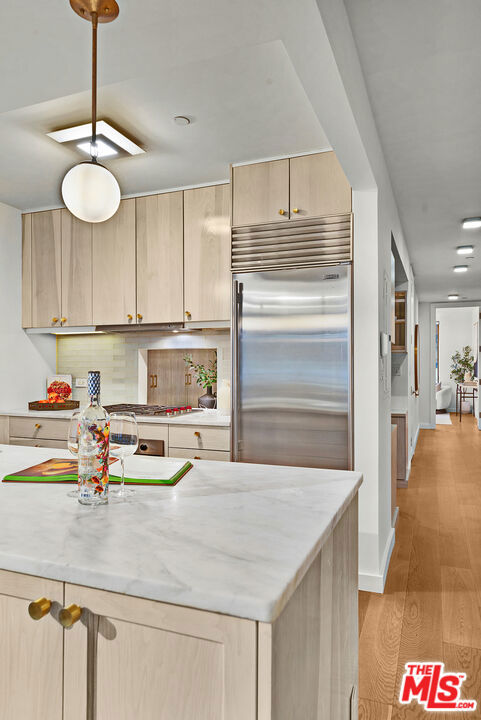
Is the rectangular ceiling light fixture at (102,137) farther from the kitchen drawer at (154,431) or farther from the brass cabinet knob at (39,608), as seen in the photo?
the brass cabinet knob at (39,608)

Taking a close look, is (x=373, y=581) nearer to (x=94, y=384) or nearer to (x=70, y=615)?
(x=94, y=384)

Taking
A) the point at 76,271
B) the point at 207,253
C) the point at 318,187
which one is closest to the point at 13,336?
the point at 76,271

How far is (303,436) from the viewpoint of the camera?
2918 millimetres

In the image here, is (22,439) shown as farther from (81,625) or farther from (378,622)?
(81,625)

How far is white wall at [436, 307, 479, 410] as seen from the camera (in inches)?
513

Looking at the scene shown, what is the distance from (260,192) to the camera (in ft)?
10.2

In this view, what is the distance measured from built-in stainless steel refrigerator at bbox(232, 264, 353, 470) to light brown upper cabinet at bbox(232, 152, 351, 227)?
0.35m

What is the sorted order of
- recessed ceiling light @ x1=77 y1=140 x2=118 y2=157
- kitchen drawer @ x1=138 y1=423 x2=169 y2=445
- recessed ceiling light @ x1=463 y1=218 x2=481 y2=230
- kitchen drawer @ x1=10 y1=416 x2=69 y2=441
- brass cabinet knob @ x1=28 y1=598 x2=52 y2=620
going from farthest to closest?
recessed ceiling light @ x1=463 y1=218 x2=481 y2=230, kitchen drawer @ x1=10 y1=416 x2=69 y2=441, kitchen drawer @ x1=138 y1=423 x2=169 y2=445, recessed ceiling light @ x1=77 y1=140 x2=118 y2=157, brass cabinet knob @ x1=28 y1=598 x2=52 y2=620

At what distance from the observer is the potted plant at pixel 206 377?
3810 mm

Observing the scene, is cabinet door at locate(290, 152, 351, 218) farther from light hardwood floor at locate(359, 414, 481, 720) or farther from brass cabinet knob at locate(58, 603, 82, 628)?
brass cabinet knob at locate(58, 603, 82, 628)

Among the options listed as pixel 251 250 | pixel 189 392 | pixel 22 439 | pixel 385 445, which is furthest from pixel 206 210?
pixel 22 439

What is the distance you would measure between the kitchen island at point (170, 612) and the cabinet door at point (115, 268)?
2.66 meters

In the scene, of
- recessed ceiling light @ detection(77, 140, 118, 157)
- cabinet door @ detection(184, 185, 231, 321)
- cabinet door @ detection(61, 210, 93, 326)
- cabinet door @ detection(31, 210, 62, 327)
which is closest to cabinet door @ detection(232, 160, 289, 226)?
cabinet door @ detection(184, 185, 231, 321)

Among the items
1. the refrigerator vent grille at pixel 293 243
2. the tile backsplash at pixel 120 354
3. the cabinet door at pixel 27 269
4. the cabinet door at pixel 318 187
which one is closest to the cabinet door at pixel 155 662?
the refrigerator vent grille at pixel 293 243
